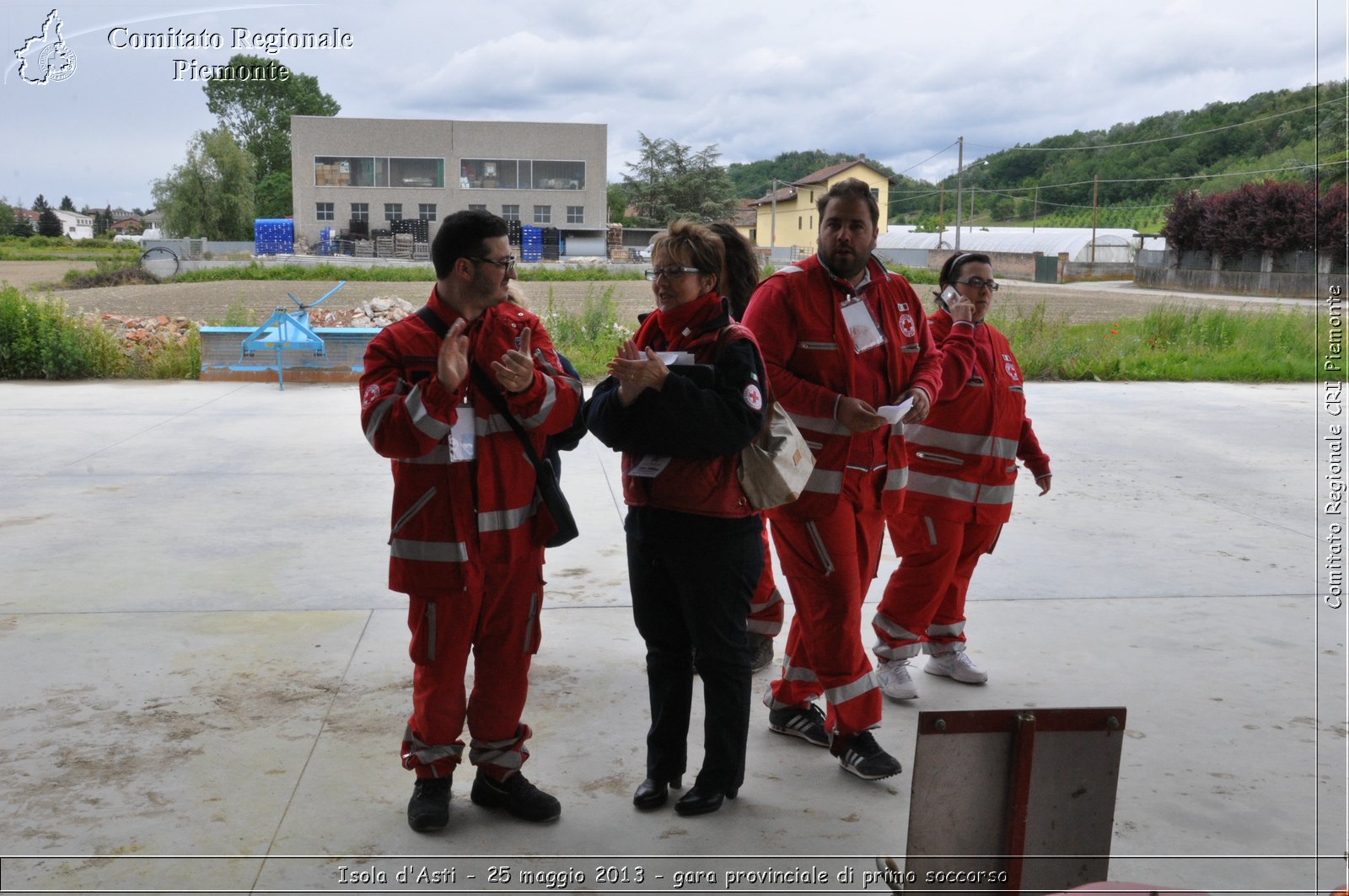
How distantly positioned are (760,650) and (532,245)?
49.2 metres

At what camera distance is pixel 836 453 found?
3.39 m

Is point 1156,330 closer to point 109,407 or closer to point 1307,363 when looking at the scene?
point 1307,363

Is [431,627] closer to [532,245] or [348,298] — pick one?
[348,298]

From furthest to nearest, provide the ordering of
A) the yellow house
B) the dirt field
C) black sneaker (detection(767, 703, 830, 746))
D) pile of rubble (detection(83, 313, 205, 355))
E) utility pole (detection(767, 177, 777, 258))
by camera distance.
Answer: the yellow house → utility pole (detection(767, 177, 777, 258)) → the dirt field → pile of rubble (detection(83, 313, 205, 355)) → black sneaker (detection(767, 703, 830, 746))

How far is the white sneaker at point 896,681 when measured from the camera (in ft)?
13.4

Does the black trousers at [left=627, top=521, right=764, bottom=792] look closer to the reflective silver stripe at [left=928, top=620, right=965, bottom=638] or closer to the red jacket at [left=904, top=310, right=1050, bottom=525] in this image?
the red jacket at [left=904, top=310, right=1050, bottom=525]

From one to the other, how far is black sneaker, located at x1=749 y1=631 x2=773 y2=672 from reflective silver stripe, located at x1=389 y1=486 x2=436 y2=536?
73.8 inches

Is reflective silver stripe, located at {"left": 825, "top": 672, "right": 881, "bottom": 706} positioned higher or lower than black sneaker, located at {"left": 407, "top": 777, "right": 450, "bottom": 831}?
higher

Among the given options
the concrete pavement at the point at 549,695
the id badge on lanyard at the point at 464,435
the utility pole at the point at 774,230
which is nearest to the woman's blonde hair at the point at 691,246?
the id badge on lanyard at the point at 464,435

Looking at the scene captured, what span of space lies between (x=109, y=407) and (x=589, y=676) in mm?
8944

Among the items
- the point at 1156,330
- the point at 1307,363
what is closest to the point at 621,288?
the point at 1156,330

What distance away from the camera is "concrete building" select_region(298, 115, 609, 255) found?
55781mm

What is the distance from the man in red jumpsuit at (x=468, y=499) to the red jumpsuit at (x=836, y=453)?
0.80 m

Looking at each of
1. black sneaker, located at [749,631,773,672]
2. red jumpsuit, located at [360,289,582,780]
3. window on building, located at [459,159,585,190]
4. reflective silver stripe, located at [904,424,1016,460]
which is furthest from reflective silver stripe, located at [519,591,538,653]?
window on building, located at [459,159,585,190]
